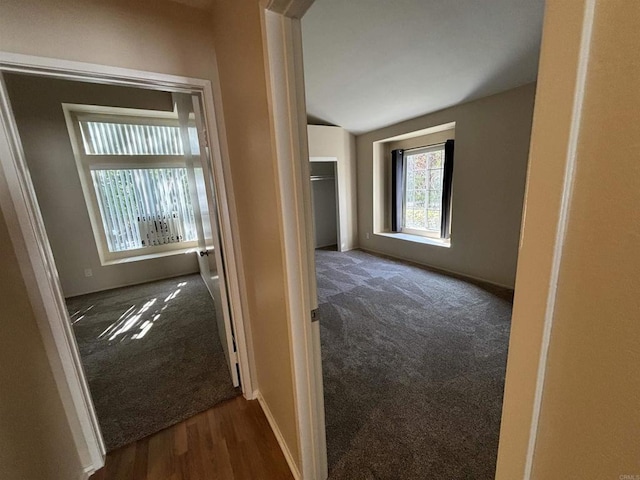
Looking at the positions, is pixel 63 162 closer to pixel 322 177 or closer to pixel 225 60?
pixel 225 60

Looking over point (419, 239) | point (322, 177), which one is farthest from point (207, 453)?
point (322, 177)

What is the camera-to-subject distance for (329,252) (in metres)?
5.38

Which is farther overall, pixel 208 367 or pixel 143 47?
pixel 208 367

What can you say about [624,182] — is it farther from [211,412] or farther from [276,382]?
[211,412]

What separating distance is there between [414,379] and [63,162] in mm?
5071

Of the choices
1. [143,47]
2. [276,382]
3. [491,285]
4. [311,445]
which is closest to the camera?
[311,445]

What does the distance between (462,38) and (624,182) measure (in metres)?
2.78

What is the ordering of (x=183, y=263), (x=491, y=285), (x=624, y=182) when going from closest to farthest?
(x=624, y=182), (x=491, y=285), (x=183, y=263)

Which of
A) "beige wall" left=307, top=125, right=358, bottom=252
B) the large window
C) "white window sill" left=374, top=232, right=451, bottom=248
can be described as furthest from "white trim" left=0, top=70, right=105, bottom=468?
the large window

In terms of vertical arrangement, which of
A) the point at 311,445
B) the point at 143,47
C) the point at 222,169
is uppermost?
the point at 143,47

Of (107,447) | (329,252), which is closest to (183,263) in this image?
(329,252)

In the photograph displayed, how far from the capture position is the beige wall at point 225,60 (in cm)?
106

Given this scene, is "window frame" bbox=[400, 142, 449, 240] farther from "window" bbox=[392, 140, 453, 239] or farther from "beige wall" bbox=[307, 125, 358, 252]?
"beige wall" bbox=[307, 125, 358, 252]

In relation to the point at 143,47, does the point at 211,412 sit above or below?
below
